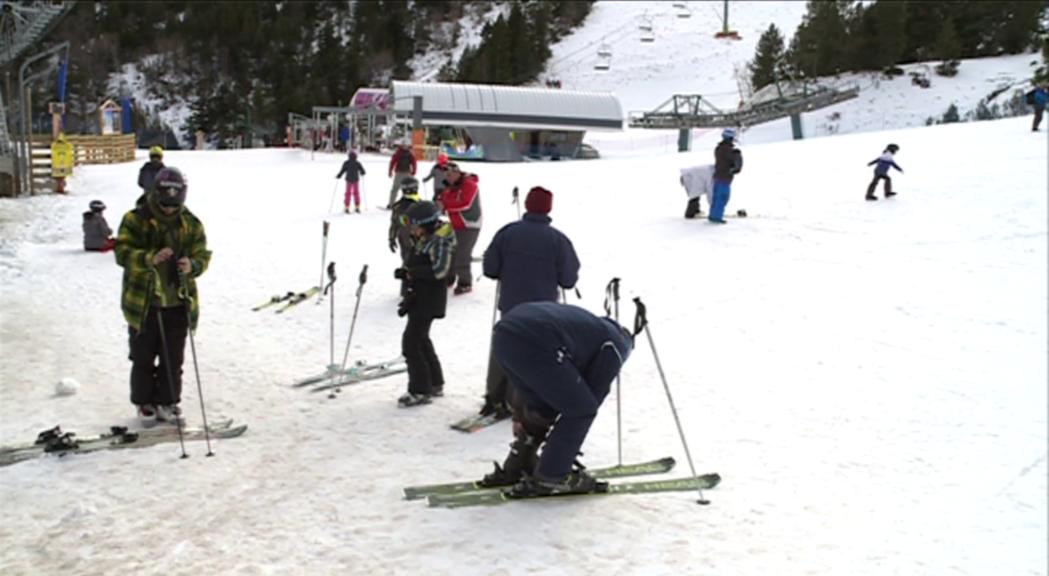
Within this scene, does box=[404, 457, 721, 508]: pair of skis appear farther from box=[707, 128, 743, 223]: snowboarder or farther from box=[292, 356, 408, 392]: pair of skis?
box=[707, 128, 743, 223]: snowboarder

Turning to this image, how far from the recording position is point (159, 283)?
6.20m

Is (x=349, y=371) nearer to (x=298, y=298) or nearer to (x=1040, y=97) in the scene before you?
(x=298, y=298)

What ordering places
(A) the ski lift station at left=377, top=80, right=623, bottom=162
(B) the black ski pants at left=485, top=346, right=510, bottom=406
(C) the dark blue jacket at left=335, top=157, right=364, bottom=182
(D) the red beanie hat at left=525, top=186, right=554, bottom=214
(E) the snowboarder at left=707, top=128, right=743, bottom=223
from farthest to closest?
(A) the ski lift station at left=377, top=80, right=623, bottom=162 → (C) the dark blue jacket at left=335, top=157, right=364, bottom=182 → (E) the snowboarder at left=707, top=128, right=743, bottom=223 → (B) the black ski pants at left=485, top=346, right=510, bottom=406 → (D) the red beanie hat at left=525, top=186, right=554, bottom=214

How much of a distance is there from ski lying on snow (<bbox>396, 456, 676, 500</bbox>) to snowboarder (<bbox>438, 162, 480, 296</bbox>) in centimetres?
533

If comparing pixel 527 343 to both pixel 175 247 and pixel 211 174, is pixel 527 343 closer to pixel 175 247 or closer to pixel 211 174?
pixel 175 247

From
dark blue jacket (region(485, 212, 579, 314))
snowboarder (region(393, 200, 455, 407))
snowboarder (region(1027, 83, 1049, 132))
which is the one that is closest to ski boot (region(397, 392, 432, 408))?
snowboarder (region(393, 200, 455, 407))

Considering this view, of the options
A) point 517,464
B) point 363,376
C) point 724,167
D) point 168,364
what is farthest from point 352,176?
point 517,464

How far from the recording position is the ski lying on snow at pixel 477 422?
6.63m

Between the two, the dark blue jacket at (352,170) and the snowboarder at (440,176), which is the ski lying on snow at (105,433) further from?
the dark blue jacket at (352,170)

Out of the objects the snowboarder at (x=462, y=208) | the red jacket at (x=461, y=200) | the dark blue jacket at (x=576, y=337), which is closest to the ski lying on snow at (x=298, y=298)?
the snowboarder at (x=462, y=208)

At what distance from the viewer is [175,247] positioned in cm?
633

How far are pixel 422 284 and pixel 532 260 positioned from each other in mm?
1175

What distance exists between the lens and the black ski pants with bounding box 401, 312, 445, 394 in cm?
707

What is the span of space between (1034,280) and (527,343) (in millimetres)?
9365
